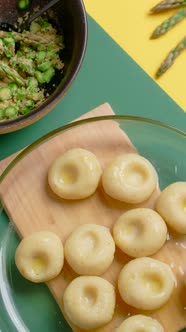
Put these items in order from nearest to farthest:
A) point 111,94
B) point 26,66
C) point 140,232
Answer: point 140,232, point 26,66, point 111,94

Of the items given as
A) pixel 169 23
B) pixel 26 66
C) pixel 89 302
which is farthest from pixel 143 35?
pixel 89 302

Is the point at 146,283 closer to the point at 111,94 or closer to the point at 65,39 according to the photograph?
the point at 111,94

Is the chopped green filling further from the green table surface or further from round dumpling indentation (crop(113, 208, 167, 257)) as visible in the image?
round dumpling indentation (crop(113, 208, 167, 257))

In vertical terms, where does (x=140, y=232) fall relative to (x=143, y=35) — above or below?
below

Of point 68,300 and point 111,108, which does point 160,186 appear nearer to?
point 111,108

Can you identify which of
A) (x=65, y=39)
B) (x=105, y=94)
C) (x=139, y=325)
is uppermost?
(x=65, y=39)

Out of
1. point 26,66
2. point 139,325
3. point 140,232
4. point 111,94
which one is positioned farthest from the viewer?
point 111,94

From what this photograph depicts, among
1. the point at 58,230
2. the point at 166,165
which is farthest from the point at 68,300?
the point at 166,165
